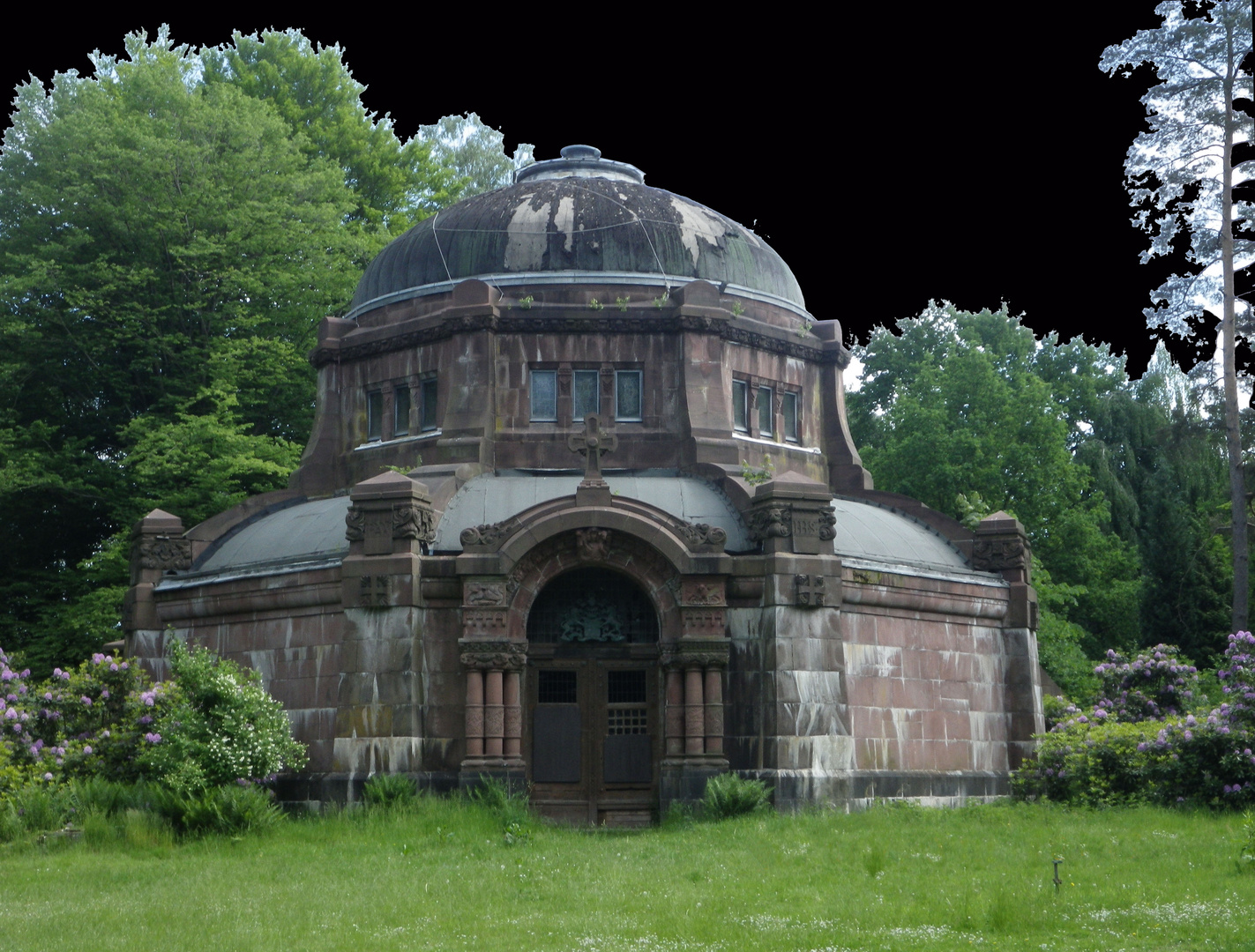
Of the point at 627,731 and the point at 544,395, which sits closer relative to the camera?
the point at 627,731

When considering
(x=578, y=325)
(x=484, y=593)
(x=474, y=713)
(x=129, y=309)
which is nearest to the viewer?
(x=474, y=713)

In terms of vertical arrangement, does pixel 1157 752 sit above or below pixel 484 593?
below

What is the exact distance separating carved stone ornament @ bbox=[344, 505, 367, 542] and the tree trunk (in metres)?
18.8

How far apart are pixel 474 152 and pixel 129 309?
21.5m

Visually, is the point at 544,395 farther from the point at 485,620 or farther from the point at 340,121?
the point at 340,121

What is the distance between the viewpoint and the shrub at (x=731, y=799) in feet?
75.1

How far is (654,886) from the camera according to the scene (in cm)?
1698

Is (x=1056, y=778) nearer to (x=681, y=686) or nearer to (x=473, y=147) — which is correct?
(x=681, y=686)

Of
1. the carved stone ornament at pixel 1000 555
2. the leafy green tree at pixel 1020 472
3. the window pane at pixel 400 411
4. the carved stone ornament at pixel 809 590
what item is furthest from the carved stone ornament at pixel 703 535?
the leafy green tree at pixel 1020 472

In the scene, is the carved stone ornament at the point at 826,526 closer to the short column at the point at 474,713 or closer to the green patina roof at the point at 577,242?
the short column at the point at 474,713

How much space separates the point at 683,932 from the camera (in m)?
14.3

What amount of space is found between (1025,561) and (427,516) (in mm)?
11757

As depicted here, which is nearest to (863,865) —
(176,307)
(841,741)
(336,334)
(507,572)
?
(841,741)

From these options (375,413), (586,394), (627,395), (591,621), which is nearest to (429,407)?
(375,413)
